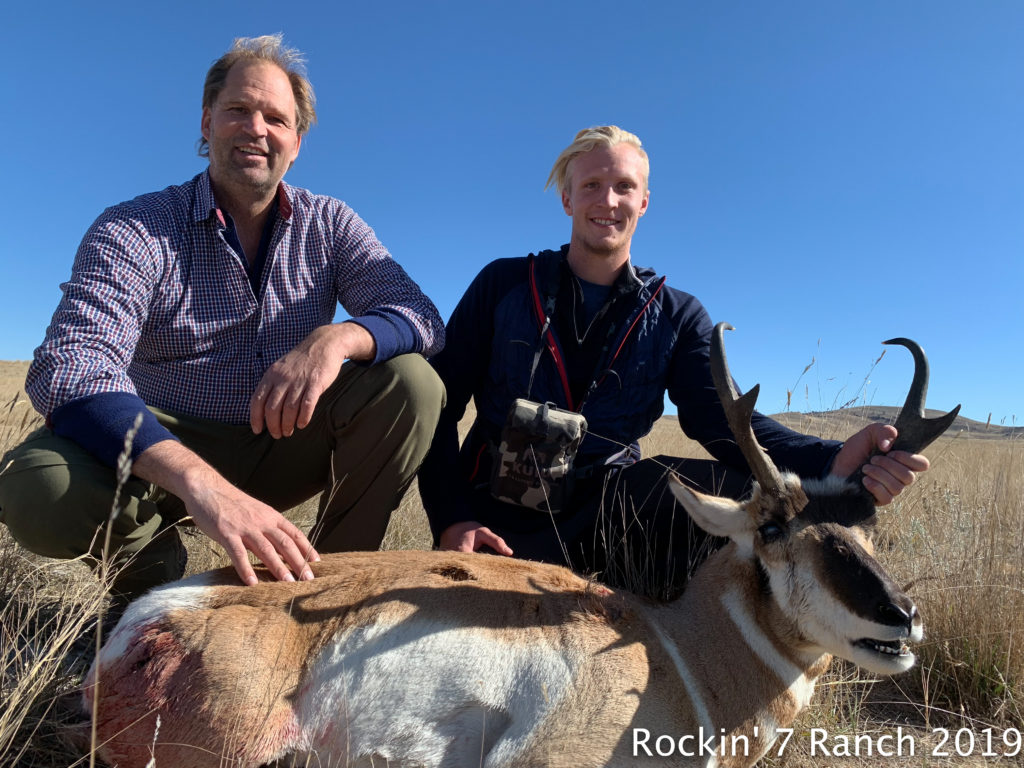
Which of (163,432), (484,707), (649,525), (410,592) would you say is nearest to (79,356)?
(163,432)

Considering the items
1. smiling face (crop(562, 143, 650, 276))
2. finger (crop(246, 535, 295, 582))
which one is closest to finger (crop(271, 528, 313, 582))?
finger (crop(246, 535, 295, 582))

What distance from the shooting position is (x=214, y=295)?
4031mm

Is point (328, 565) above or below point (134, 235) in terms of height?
below

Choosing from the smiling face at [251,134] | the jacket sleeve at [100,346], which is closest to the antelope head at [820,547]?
the jacket sleeve at [100,346]

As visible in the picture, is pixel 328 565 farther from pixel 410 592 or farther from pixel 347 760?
pixel 347 760

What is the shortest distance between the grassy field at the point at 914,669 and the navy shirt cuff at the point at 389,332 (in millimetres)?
1441

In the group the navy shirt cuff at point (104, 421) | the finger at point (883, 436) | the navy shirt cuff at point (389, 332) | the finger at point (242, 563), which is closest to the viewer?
the finger at point (242, 563)

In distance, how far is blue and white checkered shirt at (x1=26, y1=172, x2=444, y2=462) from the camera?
3658 mm

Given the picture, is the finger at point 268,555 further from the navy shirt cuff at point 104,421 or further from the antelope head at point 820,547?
the antelope head at point 820,547

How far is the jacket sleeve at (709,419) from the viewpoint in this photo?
4.01m

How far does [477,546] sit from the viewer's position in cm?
400

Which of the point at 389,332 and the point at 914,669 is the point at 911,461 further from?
the point at 389,332

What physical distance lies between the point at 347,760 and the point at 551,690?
0.77 m

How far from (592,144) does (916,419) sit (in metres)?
2.86
